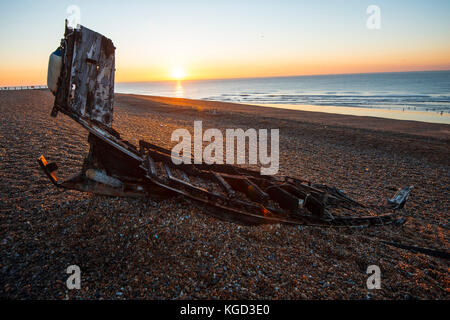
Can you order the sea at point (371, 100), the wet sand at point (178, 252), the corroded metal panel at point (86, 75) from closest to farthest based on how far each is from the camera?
the wet sand at point (178, 252) < the corroded metal panel at point (86, 75) < the sea at point (371, 100)

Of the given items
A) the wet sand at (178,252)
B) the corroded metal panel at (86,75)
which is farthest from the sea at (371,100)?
the corroded metal panel at (86,75)

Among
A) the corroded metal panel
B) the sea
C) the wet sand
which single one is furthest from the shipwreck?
the sea

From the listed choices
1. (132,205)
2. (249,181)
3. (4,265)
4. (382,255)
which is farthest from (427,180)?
(4,265)

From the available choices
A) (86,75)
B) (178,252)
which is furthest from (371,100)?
(178,252)

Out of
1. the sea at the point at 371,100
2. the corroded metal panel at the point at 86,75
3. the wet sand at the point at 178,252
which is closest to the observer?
the wet sand at the point at 178,252

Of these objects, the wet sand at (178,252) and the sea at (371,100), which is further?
the sea at (371,100)

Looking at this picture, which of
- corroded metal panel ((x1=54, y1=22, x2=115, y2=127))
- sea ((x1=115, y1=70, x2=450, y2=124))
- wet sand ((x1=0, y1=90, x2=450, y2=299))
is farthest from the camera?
sea ((x1=115, y1=70, x2=450, y2=124))

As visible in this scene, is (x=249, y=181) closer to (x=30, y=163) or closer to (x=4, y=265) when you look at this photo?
(x=4, y=265)

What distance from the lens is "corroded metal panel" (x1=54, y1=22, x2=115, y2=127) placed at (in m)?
5.48

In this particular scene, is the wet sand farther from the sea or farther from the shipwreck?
the sea

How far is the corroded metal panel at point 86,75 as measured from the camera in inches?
216

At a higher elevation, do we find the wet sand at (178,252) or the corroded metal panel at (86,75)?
the corroded metal panel at (86,75)

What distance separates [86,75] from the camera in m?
5.78

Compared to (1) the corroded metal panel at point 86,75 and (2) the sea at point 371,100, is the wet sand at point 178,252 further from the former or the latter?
(2) the sea at point 371,100
